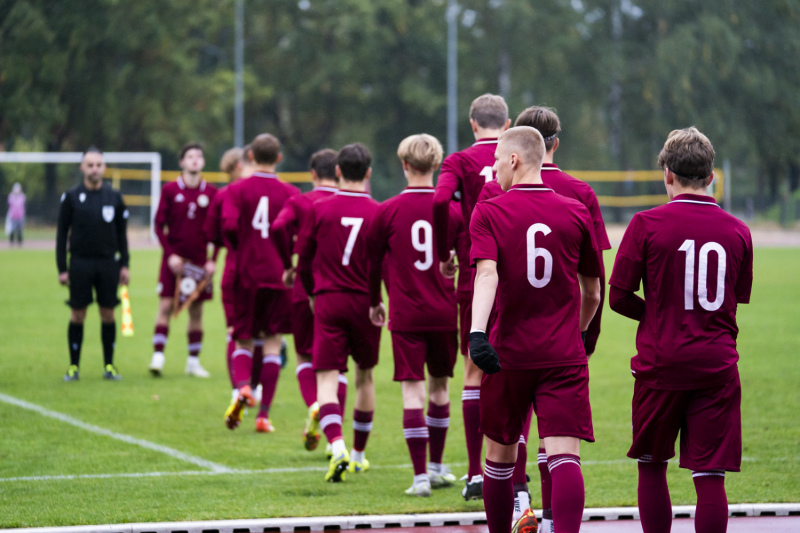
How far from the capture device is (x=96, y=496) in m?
6.04

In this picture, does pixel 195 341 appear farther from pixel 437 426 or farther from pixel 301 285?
pixel 437 426

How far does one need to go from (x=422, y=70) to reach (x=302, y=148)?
25.5 ft

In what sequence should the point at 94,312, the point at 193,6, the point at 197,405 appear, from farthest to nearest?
the point at 193,6 < the point at 94,312 < the point at 197,405

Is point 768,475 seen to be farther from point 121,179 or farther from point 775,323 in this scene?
point 121,179

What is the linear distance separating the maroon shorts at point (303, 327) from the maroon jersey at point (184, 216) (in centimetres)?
329

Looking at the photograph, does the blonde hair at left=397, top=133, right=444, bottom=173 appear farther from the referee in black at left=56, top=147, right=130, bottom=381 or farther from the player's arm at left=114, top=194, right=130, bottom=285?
the player's arm at left=114, top=194, right=130, bottom=285

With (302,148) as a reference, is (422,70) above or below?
above

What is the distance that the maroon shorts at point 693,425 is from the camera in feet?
14.3

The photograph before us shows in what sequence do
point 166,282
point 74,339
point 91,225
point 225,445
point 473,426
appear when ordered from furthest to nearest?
point 166,282
point 74,339
point 91,225
point 225,445
point 473,426

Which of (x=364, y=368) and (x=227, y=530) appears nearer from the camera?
(x=227, y=530)

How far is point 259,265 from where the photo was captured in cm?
831

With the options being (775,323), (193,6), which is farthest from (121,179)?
(775,323)

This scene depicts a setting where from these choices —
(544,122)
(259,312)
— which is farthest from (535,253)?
(259,312)

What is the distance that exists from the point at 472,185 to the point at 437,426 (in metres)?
1.55
